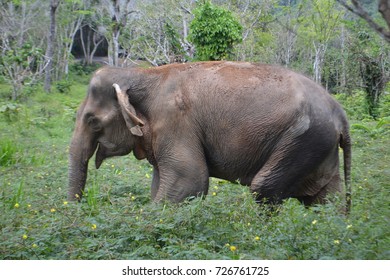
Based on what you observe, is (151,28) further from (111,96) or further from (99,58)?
(99,58)

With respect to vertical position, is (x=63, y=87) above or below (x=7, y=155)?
below

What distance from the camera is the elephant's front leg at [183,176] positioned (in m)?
6.30

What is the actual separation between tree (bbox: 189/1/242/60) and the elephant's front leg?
9.36 meters

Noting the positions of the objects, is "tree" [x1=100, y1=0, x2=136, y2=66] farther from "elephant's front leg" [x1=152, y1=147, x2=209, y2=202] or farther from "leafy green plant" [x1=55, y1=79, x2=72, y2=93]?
"elephant's front leg" [x1=152, y1=147, x2=209, y2=202]

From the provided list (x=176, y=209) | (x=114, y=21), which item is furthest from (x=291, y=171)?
(x=114, y=21)

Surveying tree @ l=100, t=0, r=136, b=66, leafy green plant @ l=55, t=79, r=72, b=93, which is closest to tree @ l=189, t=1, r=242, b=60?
tree @ l=100, t=0, r=136, b=66

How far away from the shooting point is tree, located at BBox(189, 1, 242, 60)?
15375 mm

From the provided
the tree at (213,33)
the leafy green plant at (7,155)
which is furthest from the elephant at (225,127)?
the tree at (213,33)

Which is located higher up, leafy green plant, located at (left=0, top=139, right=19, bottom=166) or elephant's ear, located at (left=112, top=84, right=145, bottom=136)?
elephant's ear, located at (left=112, top=84, right=145, bottom=136)

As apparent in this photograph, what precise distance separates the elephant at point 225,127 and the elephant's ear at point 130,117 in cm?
1

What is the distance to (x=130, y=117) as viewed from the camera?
258 inches

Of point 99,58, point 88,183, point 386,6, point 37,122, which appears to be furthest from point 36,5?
point 386,6

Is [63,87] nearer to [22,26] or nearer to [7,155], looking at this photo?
[22,26]

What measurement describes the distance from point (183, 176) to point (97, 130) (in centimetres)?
130
